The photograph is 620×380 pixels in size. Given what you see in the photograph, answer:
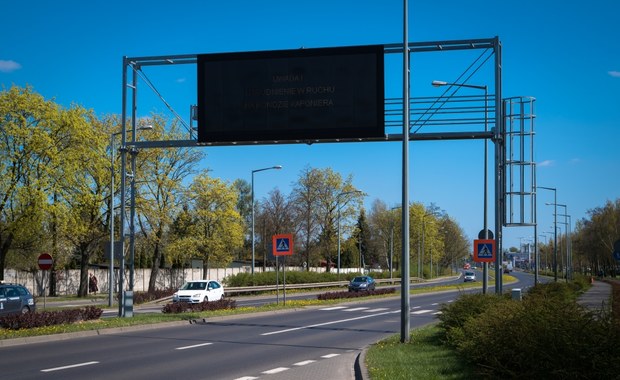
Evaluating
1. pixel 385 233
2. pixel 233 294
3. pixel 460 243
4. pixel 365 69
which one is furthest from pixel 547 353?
pixel 460 243

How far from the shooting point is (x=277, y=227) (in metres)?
75.6

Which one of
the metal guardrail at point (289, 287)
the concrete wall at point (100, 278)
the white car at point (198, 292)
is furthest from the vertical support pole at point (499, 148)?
the concrete wall at point (100, 278)

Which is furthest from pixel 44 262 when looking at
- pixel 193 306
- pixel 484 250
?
pixel 484 250

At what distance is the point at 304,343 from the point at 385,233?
78.8 meters

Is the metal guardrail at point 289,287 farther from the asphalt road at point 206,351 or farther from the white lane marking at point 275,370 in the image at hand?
the white lane marking at point 275,370

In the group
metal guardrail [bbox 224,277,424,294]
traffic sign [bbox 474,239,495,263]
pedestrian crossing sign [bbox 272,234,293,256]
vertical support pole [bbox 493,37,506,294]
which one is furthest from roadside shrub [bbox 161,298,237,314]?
metal guardrail [bbox 224,277,424,294]

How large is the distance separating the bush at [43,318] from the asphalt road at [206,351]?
166 centimetres

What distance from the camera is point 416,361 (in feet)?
41.0

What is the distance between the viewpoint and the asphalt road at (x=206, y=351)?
12.9 metres

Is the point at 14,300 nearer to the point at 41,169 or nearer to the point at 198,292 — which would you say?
the point at 198,292

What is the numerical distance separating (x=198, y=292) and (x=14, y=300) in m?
10.9

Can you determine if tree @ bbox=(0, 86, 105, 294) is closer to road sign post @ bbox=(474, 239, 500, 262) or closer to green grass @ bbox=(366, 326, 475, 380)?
road sign post @ bbox=(474, 239, 500, 262)

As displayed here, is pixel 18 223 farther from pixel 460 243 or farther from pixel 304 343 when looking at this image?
pixel 460 243

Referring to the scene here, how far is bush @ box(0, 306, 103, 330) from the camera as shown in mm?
19625
